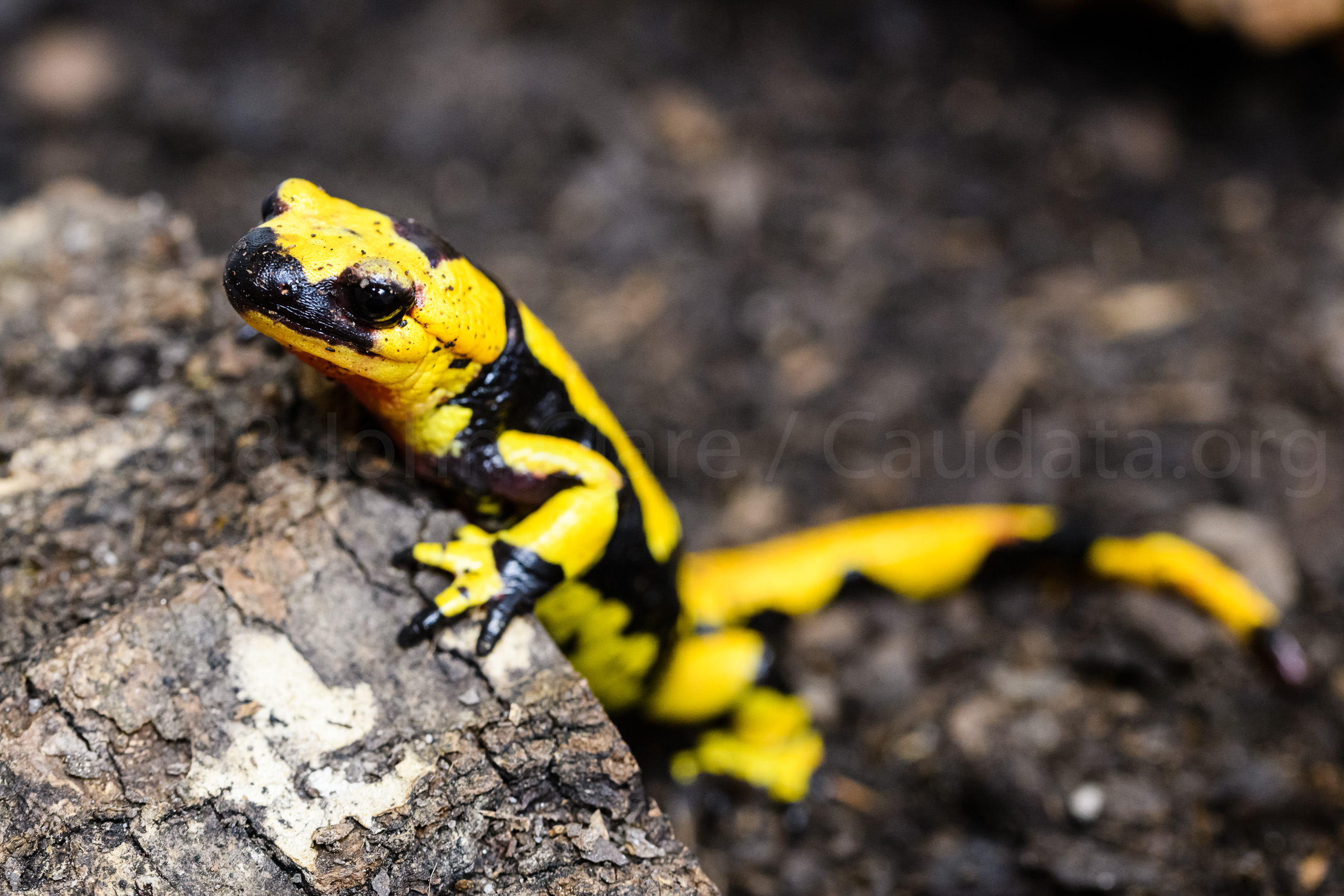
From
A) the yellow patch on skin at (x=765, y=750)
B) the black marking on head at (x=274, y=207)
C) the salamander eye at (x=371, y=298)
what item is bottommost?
the yellow patch on skin at (x=765, y=750)

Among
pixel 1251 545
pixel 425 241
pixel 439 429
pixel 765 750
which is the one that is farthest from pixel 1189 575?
pixel 425 241

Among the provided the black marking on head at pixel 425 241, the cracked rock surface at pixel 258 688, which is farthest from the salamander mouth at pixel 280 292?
the cracked rock surface at pixel 258 688

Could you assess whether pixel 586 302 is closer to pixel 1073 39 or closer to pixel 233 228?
pixel 233 228

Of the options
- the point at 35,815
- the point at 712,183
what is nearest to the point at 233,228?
the point at 712,183

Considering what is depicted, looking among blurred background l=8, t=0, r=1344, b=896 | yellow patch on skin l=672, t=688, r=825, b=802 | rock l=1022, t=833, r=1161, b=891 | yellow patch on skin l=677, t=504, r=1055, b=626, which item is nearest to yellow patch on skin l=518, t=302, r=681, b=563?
yellow patch on skin l=677, t=504, r=1055, b=626

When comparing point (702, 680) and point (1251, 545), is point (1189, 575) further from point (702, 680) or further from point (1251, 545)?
point (702, 680)

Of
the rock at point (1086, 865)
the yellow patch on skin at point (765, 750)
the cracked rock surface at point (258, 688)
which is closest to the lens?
the cracked rock surface at point (258, 688)

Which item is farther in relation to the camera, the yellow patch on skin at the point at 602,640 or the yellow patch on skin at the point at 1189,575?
the yellow patch on skin at the point at 1189,575

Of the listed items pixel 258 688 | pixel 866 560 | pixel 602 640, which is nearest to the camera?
pixel 258 688

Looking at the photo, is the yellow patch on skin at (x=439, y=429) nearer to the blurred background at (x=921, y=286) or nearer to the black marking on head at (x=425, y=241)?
the black marking on head at (x=425, y=241)
